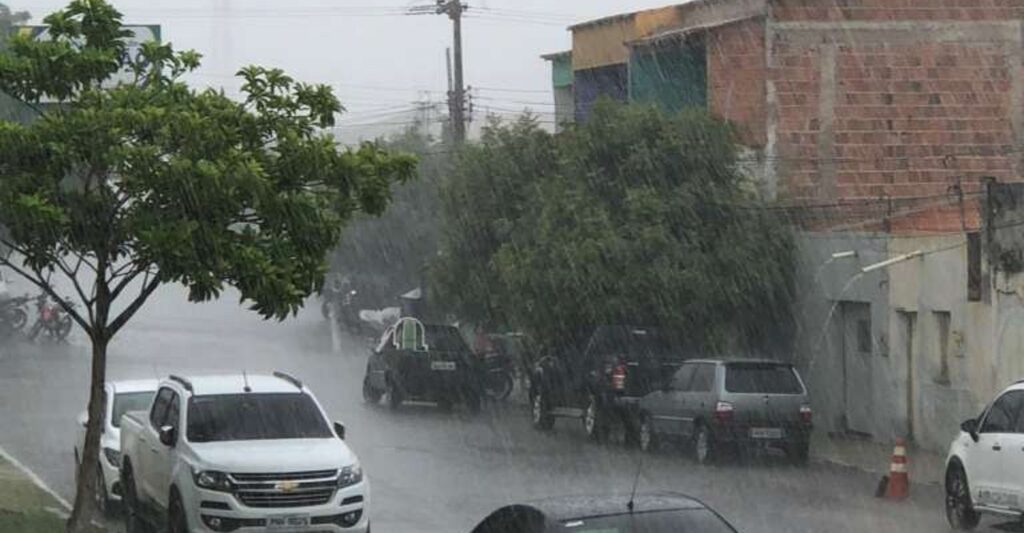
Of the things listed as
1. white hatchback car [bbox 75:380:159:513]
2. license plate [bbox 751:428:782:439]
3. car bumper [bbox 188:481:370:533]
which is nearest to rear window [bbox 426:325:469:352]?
license plate [bbox 751:428:782:439]

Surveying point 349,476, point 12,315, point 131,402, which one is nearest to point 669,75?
point 131,402

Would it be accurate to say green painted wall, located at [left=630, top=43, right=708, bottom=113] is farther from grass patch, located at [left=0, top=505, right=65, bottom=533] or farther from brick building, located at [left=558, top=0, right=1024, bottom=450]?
grass patch, located at [left=0, top=505, right=65, bottom=533]

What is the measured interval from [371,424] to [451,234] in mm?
7586

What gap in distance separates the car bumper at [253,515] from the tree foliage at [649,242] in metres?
16.2

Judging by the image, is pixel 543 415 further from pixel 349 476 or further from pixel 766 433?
pixel 349 476

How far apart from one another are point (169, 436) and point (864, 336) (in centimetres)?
1661

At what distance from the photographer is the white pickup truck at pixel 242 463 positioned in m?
16.7

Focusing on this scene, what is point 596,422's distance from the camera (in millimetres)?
31156

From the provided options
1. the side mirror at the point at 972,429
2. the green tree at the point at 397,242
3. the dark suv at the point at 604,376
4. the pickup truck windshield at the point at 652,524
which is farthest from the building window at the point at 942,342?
the green tree at the point at 397,242

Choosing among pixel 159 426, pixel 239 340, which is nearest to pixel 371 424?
pixel 159 426

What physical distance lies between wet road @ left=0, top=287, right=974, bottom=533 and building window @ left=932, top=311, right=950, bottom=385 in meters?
3.09

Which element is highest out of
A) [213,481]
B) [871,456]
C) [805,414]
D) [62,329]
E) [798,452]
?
[213,481]

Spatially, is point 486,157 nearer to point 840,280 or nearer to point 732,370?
point 840,280

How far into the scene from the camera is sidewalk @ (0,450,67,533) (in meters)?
18.2
